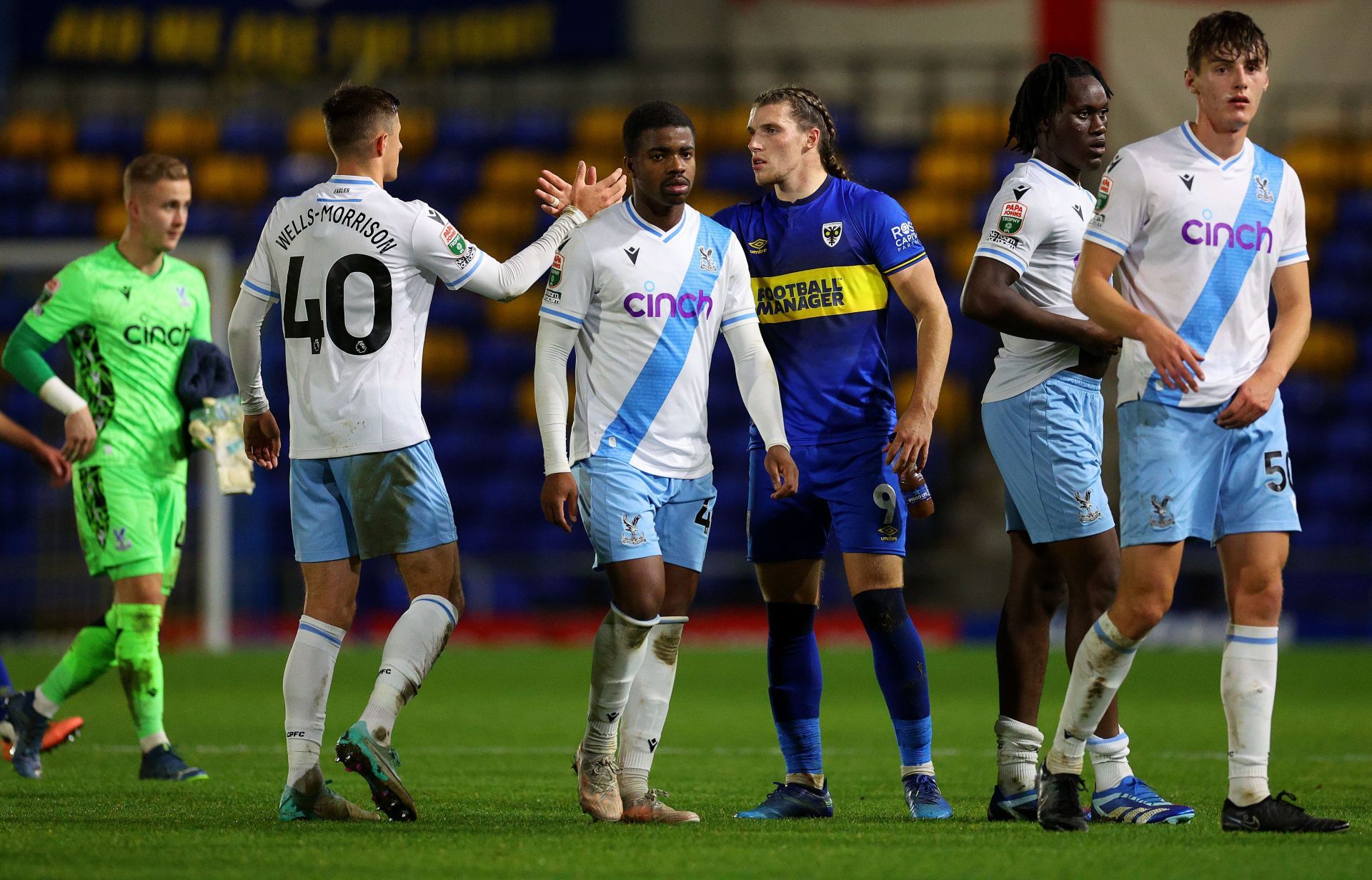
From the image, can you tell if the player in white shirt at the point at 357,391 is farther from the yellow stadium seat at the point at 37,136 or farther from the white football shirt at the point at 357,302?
the yellow stadium seat at the point at 37,136

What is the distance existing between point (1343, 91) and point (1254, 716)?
16.0 m

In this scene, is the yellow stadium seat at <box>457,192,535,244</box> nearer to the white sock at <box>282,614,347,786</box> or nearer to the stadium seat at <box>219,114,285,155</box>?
the stadium seat at <box>219,114,285,155</box>

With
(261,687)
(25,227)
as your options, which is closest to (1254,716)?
(261,687)

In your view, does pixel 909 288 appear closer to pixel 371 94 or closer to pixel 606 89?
pixel 371 94

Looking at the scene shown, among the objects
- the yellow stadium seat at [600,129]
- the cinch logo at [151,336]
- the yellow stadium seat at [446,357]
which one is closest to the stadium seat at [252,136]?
the yellow stadium seat at [446,357]

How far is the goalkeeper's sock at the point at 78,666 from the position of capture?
7.30 metres

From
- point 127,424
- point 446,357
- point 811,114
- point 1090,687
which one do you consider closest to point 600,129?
point 446,357

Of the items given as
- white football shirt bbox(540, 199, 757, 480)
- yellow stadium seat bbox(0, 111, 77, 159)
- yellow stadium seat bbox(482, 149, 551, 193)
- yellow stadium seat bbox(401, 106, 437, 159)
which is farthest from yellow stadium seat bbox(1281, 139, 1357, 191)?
white football shirt bbox(540, 199, 757, 480)

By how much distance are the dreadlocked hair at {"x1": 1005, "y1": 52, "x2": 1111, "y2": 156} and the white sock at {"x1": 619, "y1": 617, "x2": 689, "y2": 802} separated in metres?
2.02

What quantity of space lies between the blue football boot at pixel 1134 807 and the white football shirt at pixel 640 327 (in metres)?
1.69

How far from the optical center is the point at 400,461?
18.8ft

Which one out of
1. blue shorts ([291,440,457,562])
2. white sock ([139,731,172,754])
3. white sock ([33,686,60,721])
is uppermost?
blue shorts ([291,440,457,562])

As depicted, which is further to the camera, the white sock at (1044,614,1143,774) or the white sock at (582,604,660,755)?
the white sock at (582,604,660,755)

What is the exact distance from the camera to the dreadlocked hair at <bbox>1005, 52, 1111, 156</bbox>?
589cm
